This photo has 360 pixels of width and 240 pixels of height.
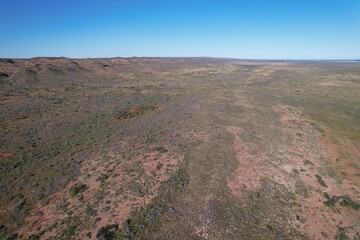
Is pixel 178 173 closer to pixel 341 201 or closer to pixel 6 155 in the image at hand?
pixel 341 201

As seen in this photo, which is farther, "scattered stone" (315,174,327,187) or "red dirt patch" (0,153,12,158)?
"red dirt patch" (0,153,12,158)

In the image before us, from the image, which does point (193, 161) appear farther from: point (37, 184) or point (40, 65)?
point (40, 65)

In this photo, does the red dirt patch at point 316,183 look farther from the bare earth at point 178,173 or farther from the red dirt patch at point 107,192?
the red dirt patch at point 107,192

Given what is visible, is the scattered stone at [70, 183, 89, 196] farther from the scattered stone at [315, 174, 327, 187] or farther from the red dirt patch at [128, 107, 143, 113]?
the red dirt patch at [128, 107, 143, 113]

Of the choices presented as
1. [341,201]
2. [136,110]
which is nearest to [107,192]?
[341,201]

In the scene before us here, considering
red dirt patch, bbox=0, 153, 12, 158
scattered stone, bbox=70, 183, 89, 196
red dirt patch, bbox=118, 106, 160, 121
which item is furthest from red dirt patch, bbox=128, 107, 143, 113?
scattered stone, bbox=70, 183, 89, 196

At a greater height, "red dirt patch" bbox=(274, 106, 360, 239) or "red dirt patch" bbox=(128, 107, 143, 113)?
"red dirt patch" bbox=(128, 107, 143, 113)

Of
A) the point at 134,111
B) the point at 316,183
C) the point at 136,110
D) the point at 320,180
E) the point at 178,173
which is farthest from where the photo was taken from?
the point at 136,110

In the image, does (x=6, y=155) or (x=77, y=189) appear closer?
(x=77, y=189)

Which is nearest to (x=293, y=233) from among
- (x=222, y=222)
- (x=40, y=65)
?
(x=222, y=222)
